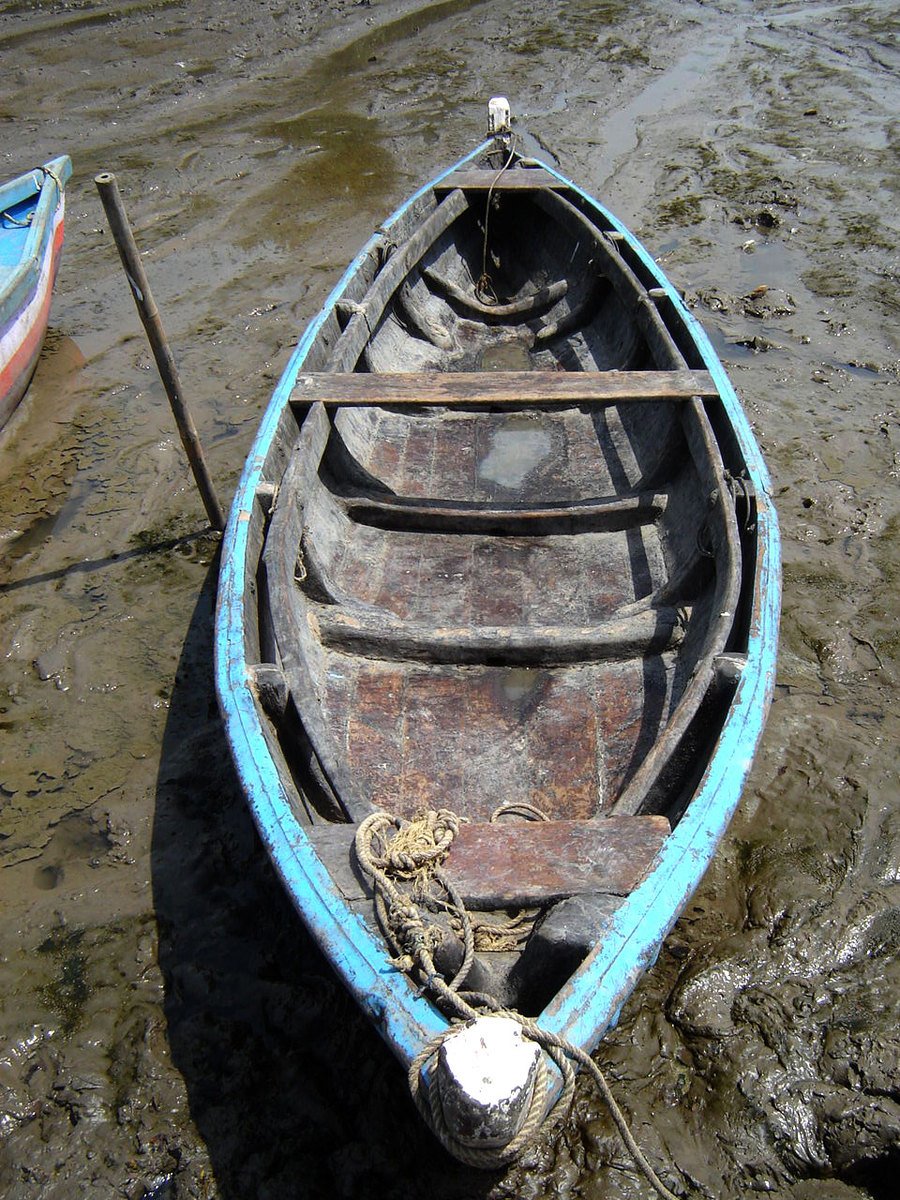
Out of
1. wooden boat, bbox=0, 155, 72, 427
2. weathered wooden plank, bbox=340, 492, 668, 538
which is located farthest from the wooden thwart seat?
wooden boat, bbox=0, 155, 72, 427

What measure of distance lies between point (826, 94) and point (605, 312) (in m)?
8.90

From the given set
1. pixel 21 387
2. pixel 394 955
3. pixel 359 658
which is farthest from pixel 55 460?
pixel 394 955

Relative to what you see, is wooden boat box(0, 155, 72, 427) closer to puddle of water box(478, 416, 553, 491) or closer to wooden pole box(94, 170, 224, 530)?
wooden pole box(94, 170, 224, 530)

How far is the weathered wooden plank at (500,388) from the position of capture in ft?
13.6

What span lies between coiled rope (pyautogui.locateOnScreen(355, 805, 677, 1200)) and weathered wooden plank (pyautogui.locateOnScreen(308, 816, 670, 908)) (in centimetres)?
7

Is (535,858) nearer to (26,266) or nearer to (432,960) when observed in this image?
(432,960)

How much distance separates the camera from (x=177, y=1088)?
2.91m

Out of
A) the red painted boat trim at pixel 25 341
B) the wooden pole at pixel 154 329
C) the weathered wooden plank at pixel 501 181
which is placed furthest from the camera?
the weathered wooden plank at pixel 501 181

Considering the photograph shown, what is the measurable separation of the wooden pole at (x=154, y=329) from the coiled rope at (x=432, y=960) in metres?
3.28

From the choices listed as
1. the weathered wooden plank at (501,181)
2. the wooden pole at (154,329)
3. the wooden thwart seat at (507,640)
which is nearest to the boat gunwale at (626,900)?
the wooden thwart seat at (507,640)

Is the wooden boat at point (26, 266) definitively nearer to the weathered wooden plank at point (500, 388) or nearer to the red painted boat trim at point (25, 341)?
the red painted boat trim at point (25, 341)

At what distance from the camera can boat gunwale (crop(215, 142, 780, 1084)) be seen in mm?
1933

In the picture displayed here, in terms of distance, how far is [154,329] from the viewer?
4758 millimetres

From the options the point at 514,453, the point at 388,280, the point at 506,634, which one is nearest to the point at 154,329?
the point at 388,280
